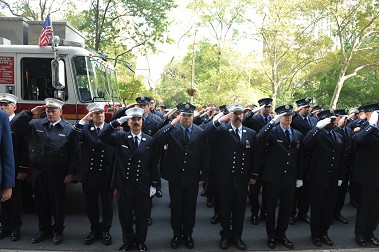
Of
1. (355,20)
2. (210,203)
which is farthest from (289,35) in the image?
(210,203)

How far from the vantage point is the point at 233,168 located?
16.3 ft

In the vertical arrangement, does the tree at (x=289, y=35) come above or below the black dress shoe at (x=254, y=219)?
above

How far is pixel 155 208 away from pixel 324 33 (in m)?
18.8

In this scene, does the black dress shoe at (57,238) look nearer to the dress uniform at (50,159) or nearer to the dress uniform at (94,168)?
the dress uniform at (50,159)

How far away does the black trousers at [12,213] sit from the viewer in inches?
201

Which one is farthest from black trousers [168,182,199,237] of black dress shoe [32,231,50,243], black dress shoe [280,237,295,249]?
black dress shoe [32,231,50,243]

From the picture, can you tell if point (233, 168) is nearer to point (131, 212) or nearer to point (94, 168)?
point (131, 212)

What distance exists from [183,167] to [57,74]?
2828mm

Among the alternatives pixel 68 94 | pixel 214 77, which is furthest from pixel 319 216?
pixel 214 77

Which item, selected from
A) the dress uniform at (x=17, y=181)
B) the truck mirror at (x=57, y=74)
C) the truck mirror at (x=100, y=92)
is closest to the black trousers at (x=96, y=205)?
the dress uniform at (x=17, y=181)

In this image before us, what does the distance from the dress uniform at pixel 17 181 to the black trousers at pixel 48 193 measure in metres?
0.37

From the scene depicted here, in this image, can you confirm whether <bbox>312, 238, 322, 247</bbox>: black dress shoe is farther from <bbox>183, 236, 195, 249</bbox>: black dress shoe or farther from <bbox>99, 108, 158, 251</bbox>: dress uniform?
<bbox>99, 108, 158, 251</bbox>: dress uniform

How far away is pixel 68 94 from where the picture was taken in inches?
249

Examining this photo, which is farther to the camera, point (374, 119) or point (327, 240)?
point (327, 240)
